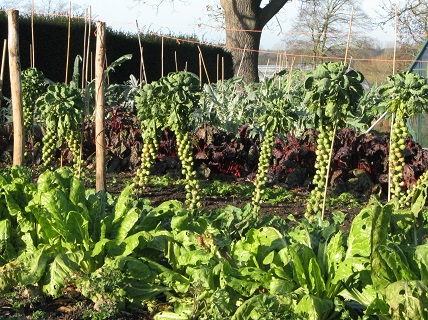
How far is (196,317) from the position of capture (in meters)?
3.66

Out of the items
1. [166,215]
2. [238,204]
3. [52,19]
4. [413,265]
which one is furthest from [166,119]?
[52,19]

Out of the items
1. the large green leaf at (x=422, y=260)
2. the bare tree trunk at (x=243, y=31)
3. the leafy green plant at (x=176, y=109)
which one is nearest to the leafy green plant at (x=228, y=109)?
the leafy green plant at (x=176, y=109)

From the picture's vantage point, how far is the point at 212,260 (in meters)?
3.72

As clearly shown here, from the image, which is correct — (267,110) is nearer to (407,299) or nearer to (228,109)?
(407,299)

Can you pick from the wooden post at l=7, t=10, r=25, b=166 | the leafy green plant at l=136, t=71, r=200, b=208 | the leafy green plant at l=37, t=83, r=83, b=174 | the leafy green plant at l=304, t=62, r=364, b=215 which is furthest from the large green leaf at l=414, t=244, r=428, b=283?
the wooden post at l=7, t=10, r=25, b=166

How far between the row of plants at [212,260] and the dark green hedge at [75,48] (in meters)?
10.1

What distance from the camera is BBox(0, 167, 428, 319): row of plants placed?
3395 mm

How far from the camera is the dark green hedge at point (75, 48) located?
1491 centimetres

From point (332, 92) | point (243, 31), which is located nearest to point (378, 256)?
point (332, 92)

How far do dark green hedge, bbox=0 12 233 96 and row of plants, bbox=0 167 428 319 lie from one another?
1009cm

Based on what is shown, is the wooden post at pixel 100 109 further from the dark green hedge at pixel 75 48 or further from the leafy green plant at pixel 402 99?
the dark green hedge at pixel 75 48

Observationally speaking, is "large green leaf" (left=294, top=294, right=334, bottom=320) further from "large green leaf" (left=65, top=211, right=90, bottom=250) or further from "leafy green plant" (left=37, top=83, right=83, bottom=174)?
"leafy green plant" (left=37, top=83, right=83, bottom=174)

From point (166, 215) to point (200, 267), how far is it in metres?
1.04

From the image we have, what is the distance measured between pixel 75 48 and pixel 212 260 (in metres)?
13.4
